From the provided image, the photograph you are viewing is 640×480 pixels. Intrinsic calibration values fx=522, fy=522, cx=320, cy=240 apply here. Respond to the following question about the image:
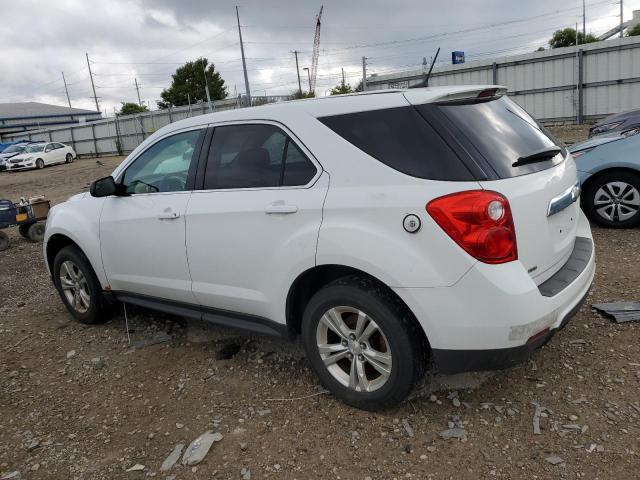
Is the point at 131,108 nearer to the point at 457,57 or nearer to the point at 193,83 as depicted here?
the point at 193,83

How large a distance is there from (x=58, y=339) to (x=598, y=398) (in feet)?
13.3

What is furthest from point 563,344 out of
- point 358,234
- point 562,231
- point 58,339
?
point 58,339

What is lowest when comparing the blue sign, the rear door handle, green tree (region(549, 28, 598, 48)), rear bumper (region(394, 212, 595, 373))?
rear bumper (region(394, 212, 595, 373))

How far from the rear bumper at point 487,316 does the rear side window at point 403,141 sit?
1.65 feet

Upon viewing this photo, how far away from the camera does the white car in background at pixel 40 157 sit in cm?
2888

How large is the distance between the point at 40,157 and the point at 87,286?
29269 millimetres

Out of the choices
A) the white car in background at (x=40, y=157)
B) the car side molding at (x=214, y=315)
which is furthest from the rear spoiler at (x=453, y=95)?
the white car in background at (x=40, y=157)

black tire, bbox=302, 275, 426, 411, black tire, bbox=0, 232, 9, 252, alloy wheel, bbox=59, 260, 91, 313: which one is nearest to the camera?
black tire, bbox=302, 275, 426, 411

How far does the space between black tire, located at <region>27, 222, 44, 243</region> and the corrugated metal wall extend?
1223 cm

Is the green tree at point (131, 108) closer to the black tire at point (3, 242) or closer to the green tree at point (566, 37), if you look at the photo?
the green tree at point (566, 37)

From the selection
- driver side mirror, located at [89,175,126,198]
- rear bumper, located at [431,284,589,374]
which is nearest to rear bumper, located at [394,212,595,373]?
rear bumper, located at [431,284,589,374]

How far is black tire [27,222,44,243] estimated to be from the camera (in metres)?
9.03

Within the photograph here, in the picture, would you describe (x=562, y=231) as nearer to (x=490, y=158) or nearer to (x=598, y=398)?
(x=490, y=158)

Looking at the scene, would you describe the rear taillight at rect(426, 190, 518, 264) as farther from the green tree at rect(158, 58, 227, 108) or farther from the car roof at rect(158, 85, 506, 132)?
the green tree at rect(158, 58, 227, 108)
